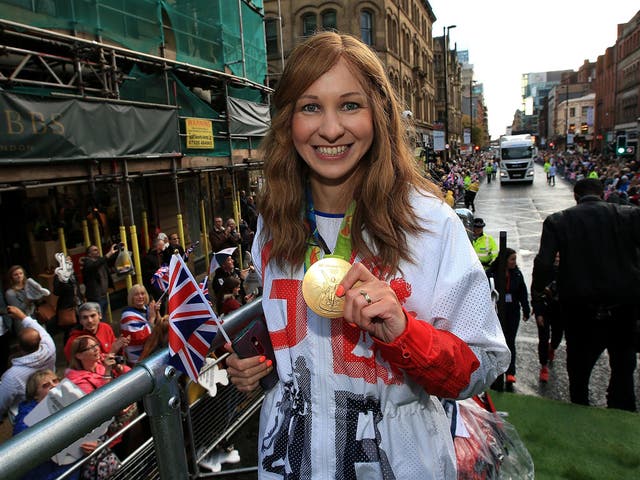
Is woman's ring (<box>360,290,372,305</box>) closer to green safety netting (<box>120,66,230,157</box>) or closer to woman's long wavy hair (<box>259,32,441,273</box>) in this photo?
woman's long wavy hair (<box>259,32,441,273</box>)

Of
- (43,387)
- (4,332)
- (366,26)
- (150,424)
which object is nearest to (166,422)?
(150,424)

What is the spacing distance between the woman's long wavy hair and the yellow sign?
10721 millimetres

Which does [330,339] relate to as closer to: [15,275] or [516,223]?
[15,275]

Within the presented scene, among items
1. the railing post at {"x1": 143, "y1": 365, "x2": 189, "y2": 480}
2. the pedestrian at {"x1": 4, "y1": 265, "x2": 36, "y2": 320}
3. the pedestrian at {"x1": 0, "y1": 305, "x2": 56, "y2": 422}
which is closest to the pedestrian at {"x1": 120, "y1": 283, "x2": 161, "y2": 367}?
the pedestrian at {"x1": 0, "y1": 305, "x2": 56, "y2": 422}

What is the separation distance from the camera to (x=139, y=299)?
586cm

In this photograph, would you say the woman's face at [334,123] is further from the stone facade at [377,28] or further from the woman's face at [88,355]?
the stone facade at [377,28]

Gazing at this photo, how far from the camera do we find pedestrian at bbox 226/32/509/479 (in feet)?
4.17

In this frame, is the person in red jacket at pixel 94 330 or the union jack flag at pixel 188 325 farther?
the person in red jacket at pixel 94 330

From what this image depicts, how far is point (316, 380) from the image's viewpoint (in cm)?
144

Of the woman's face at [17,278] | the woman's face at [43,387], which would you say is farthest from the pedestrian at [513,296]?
the woman's face at [17,278]

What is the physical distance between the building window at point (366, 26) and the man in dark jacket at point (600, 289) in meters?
33.1

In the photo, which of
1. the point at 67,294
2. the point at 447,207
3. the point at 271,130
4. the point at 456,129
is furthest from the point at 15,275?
the point at 456,129

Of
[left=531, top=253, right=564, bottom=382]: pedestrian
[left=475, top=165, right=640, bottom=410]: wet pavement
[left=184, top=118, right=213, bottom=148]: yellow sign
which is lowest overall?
[left=475, top=165, right=640, bottom=410]: wet pavement

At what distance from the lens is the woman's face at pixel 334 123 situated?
150 centimetres
